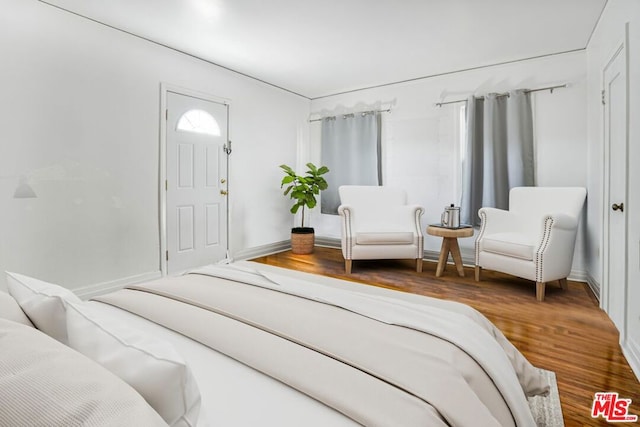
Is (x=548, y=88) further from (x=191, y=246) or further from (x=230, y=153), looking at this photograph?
(x=191, y=246)

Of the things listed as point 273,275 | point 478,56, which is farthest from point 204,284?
point 478,56

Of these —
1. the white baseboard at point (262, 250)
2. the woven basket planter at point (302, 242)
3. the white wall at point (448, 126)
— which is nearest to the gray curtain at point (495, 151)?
the white wall at point (448, 126)

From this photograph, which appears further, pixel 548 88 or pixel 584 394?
pixel 548 88

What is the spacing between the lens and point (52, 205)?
2719mm

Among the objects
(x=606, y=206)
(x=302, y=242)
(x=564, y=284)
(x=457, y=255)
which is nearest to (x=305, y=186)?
(x=302, y=242)

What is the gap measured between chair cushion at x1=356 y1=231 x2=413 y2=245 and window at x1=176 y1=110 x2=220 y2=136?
208 cm

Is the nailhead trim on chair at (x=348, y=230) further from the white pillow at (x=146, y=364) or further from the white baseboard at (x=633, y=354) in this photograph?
the white pillow at (x=146, y=364)

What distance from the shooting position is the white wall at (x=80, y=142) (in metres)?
2.53

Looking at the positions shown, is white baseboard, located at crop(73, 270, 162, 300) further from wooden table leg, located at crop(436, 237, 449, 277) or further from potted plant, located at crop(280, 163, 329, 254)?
wooden table leg, located at crop(436, 237, 449, 277)

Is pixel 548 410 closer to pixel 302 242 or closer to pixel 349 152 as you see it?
pixel 302 242

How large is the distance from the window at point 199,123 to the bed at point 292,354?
108 inches

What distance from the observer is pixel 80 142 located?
113 inches

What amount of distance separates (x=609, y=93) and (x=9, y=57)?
435 cm

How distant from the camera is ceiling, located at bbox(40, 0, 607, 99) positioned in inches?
108
